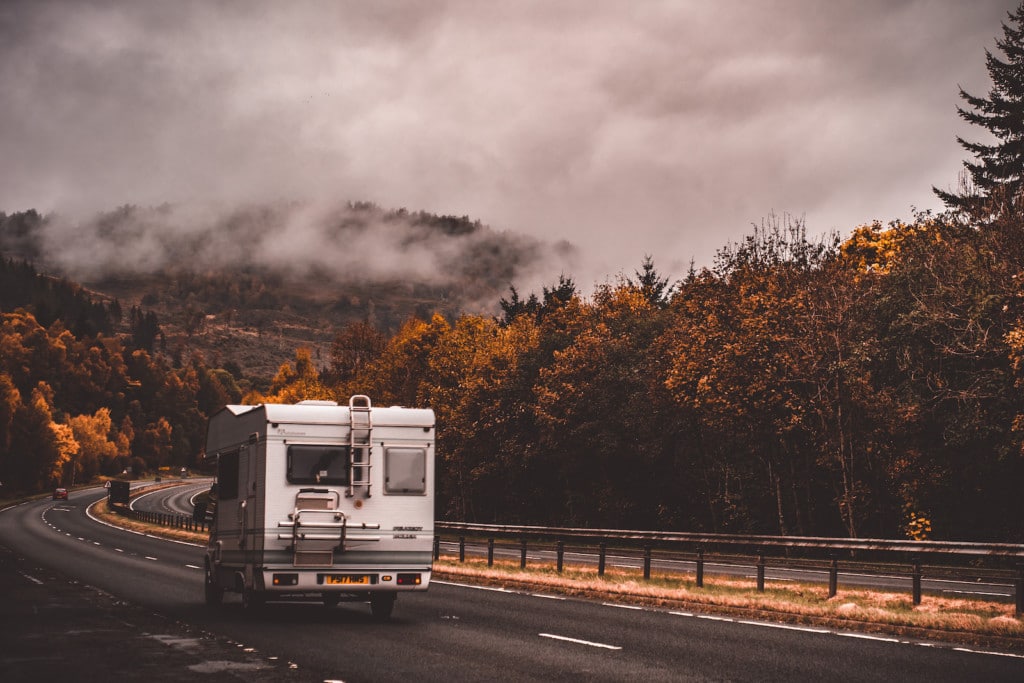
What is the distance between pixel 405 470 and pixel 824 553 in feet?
80.8

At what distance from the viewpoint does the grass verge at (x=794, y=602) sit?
1553cm

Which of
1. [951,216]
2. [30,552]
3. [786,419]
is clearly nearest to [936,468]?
[786,419]

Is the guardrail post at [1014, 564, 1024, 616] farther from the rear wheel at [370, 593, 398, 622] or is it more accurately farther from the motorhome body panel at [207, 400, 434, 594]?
the rear wheel at [370, 593, 398, 622]

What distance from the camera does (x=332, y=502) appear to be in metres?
17.1

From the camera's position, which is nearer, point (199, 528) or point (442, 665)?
point (442, 665)

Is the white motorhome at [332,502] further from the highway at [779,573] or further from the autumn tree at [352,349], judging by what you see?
the autumn tree at [352,349]

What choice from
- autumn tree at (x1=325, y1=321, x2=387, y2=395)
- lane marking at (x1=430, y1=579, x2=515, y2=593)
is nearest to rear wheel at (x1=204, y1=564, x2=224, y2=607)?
lane marking at (x1=430, y1=579, x2=515, y2=593)

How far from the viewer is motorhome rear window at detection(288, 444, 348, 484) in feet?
55.8

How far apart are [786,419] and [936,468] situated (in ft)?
18.2

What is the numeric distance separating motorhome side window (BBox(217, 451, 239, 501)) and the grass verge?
26.9 feet

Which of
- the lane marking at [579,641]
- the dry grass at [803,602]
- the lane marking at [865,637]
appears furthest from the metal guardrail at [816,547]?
the lane marking at [579,641]

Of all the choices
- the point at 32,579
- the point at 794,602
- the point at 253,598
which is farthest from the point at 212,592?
the point at 794,602

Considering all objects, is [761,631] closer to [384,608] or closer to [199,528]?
[384,608]

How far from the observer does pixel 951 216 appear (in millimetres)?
40844
